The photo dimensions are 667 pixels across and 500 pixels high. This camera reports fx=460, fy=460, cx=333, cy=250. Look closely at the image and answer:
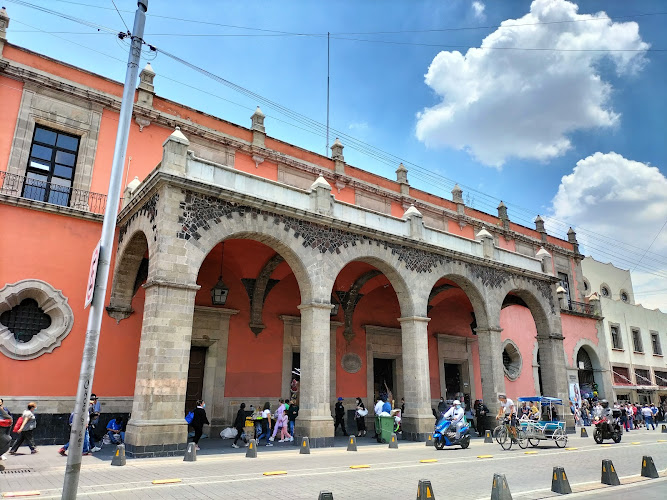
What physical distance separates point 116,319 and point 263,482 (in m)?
8.00

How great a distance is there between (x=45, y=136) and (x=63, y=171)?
3.72ft

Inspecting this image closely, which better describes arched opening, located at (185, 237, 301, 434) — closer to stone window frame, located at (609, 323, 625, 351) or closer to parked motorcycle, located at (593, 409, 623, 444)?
parked motorcycle, located at (593, 409, 623, 444)

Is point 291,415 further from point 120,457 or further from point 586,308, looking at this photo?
point 586,308

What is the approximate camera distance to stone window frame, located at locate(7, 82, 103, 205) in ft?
42.4

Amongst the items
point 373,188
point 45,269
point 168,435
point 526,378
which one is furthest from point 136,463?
point 526,378

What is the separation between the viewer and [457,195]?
25172mm

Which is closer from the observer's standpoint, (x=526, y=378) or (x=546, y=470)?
(x=546, y=470)

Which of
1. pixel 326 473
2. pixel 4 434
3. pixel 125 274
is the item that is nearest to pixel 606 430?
pixel 326 473

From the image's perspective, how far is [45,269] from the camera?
1234 cm

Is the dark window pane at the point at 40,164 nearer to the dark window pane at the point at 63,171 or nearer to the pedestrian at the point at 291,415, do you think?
the dark window pane at the point at 63,171

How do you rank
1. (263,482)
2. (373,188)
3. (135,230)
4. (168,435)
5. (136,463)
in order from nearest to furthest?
(263,482) → (136,463) → (168,435) → (135,230) → (373,188)

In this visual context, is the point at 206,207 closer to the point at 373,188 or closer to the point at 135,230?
the point at 135,230

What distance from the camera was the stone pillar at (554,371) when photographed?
17562 millimetres

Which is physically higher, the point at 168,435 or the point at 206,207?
the point at 206,207
